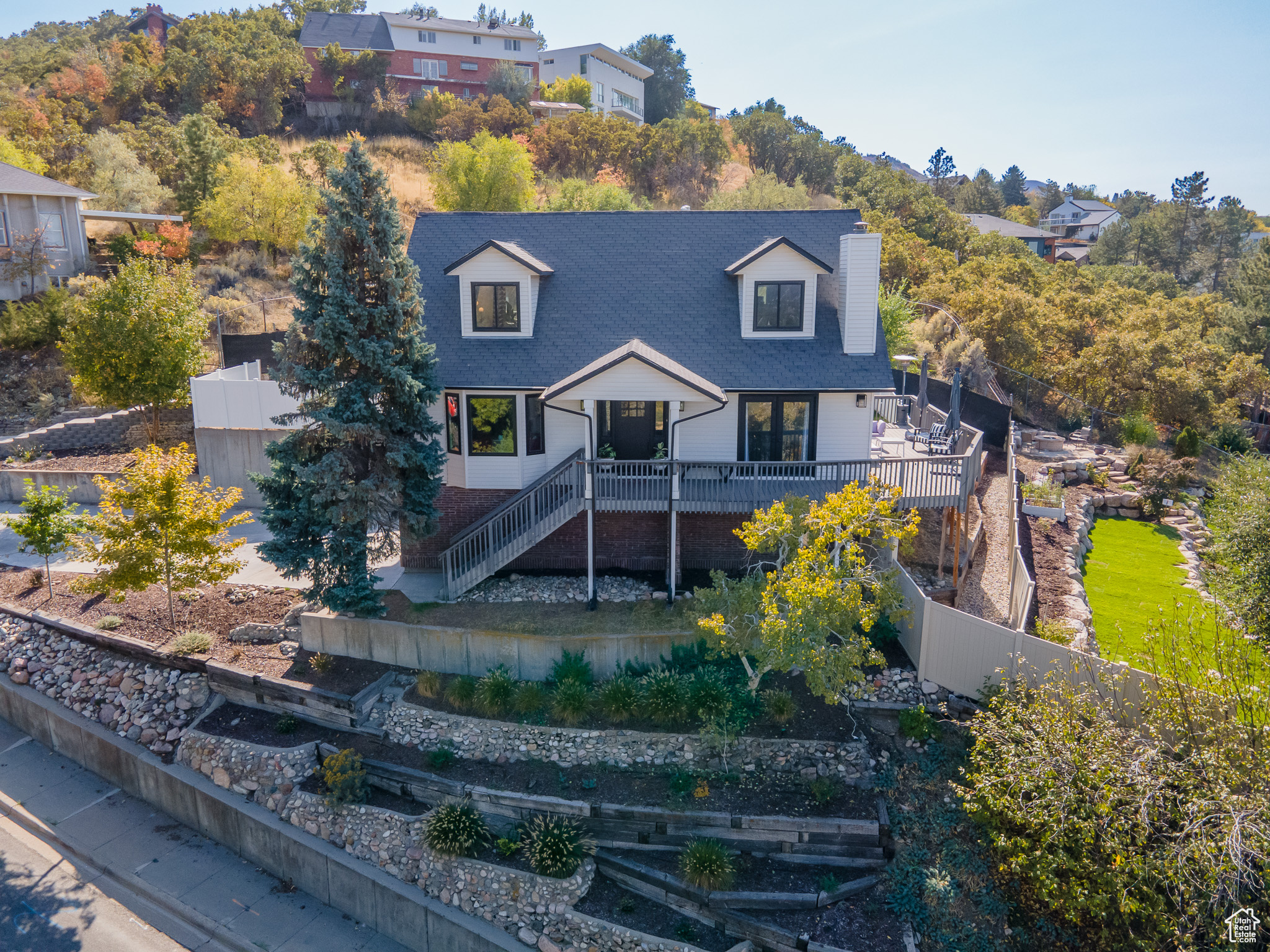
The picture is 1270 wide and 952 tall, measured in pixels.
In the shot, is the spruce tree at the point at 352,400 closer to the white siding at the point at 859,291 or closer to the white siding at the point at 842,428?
the white siding at the point at 842,428

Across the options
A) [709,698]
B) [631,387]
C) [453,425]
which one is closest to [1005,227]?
[631,387]

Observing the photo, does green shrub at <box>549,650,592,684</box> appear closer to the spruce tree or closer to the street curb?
the spruce tree

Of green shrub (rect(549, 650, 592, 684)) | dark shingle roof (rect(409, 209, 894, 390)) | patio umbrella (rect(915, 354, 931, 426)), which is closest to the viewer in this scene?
green shrub (rect(549, 650, 592, 684))

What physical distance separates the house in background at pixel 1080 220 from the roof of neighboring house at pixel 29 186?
352 feet

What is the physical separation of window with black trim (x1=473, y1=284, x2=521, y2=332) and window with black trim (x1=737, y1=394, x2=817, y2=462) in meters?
5.86

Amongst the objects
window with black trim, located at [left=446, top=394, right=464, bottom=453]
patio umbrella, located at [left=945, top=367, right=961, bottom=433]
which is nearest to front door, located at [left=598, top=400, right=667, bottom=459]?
window with black trim, located at [left=446, top=394, right=464, bottom=453]

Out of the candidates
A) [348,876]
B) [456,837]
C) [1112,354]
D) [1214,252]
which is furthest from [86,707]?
[1214,252]

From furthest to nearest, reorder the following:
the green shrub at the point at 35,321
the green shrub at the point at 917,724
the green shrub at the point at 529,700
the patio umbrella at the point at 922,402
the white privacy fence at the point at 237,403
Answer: the green shrub at the point at 35,321, the white privacy fence at the point at 237,403, the patio umbrella at the point at 922,402, the green shrub at the point at 529,700, the green shrub at the point at 917,724

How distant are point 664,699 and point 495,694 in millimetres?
3292

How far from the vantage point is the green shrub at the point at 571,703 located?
47.4ft

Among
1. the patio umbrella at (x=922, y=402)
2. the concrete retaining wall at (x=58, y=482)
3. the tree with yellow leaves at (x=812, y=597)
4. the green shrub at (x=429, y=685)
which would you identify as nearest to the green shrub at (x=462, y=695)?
the green shrub at (x=429, y=685)

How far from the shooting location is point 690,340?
720 inches

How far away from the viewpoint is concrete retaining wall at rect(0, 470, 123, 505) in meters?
23.3

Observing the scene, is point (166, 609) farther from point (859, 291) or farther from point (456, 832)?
point (859, 291)
